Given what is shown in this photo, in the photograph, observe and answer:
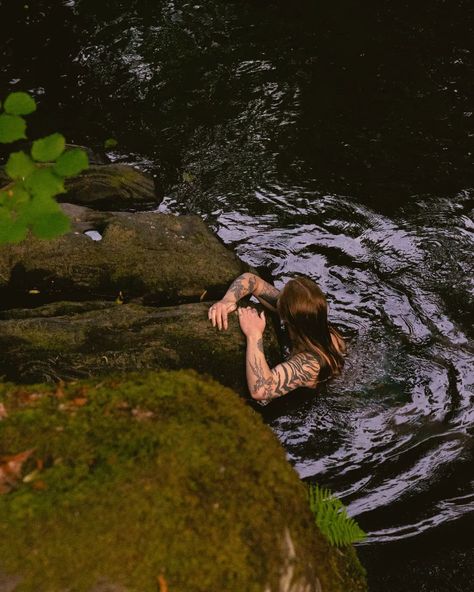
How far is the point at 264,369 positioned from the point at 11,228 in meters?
2.87

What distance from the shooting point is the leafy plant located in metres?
2.42

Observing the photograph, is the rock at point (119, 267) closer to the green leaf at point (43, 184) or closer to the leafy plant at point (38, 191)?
the leafy plant at point (38, 191)

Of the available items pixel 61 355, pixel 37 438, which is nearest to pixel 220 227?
pixel 61 355

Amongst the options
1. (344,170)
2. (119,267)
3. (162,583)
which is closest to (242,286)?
(119,267)

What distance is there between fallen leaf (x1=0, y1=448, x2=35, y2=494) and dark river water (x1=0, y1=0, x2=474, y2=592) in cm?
263

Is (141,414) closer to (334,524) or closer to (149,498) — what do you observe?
(149,498)

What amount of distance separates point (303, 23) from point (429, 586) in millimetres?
11223

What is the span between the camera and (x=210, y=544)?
6.23ft

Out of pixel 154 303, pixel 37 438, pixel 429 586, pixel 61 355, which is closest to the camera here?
pixel 37 438

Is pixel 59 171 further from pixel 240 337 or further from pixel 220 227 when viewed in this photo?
pixel 220 227

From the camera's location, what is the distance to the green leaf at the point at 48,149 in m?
2.48

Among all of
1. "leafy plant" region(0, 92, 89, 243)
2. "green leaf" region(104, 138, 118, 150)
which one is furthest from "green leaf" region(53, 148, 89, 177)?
"green leaf" region(104, 138, 118, 150)

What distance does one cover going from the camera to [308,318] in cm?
529

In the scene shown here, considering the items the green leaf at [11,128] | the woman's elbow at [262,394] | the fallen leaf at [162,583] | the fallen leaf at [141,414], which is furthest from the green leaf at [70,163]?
the woman's elbow at [262,394]
